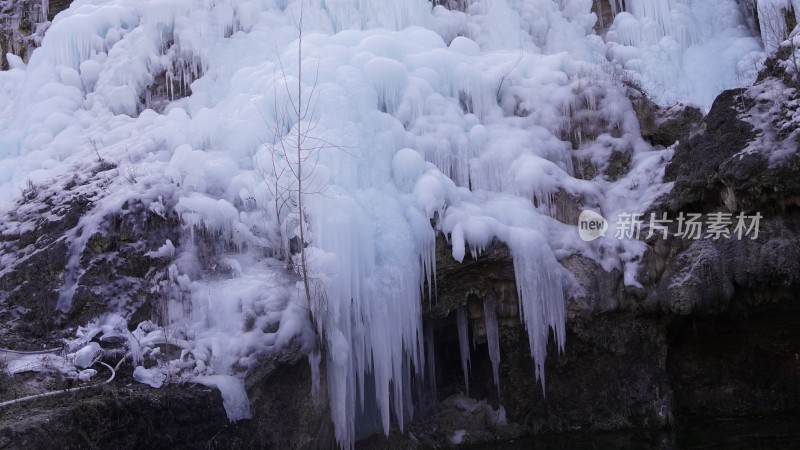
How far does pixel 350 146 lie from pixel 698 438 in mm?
5260

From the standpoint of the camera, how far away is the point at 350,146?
9.55m

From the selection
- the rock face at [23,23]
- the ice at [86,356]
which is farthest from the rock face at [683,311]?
the rock face at [23,23]

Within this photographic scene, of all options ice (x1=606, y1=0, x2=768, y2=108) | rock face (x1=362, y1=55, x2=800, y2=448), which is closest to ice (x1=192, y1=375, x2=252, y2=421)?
rock face (x1=362, y1=55, x2=800, y2=448)

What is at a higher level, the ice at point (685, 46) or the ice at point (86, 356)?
the ice at point (685, 46)

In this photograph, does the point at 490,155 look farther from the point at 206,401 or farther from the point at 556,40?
the point at 206,401

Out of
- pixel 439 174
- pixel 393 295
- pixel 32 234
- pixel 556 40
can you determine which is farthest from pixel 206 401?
pixel 556 40

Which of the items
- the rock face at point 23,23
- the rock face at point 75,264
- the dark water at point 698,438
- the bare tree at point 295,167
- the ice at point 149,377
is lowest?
the dark water at point 698,438

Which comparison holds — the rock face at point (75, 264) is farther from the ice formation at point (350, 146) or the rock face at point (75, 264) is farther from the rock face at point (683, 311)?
the rock face at point (683, 311)

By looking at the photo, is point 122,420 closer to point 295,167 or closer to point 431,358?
point 295,167

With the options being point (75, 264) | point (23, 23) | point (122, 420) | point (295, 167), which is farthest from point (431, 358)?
point (23, 23)

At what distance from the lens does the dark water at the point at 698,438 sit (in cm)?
844

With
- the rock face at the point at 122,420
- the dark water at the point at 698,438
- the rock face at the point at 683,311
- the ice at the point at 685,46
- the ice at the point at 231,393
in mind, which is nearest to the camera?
the rock face at the point at 122,420

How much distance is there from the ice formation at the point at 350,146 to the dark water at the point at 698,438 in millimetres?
1044

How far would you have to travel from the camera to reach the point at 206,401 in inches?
279
